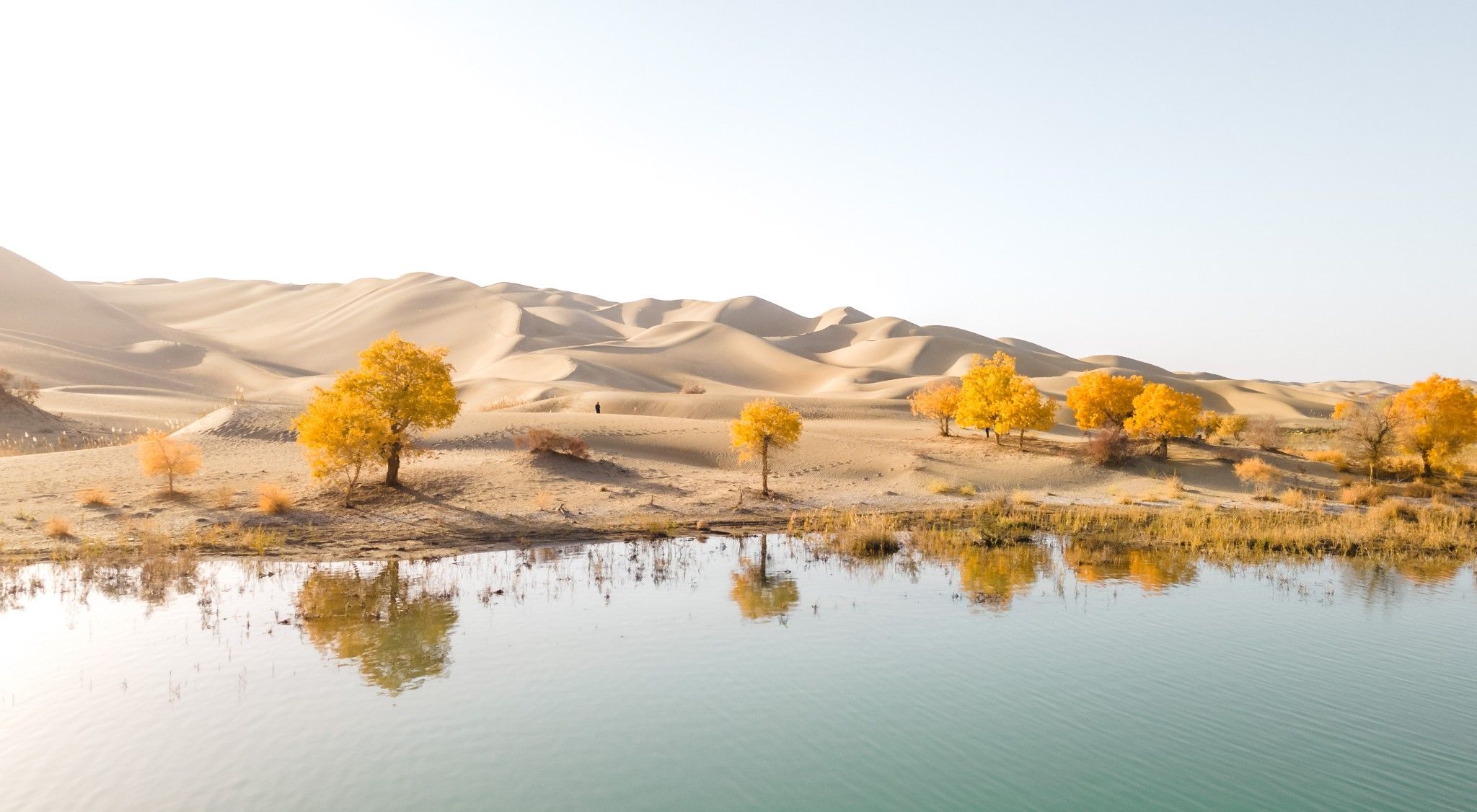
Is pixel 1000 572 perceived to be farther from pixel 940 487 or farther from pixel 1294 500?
pixel 1294 500

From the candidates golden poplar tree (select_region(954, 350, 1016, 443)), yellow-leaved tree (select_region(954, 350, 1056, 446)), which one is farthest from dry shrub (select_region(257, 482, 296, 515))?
yellow-leaved tree (select_region(954, 350, 1056, 446))

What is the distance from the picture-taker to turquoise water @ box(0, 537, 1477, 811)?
30.3ft

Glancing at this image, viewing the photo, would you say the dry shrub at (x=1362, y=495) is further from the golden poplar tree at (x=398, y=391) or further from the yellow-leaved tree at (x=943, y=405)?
the golden poplar tree at (x=398, y=391)

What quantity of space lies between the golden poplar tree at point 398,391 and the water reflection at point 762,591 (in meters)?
12.5

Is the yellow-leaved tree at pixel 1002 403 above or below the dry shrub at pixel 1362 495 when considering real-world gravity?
above

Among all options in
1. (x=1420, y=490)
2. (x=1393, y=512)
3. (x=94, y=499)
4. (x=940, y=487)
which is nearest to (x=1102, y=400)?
(x=1420, y=490)

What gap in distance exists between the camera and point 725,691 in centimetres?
1195

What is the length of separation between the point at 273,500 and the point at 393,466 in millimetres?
4098

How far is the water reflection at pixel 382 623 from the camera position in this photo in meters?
12.8

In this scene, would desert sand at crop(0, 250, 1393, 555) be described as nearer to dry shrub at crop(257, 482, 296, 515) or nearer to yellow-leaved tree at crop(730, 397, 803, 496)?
dry shrub at crop(257, 482, 296, 515)

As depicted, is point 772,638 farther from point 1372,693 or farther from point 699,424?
point 699,424

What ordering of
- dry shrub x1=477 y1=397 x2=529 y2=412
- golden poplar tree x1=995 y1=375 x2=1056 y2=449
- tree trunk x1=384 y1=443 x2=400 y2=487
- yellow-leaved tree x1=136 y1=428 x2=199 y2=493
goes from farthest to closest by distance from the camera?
1. dry shrub x1=477 y1=397 x2=529 y2=412
2. golden poplar tree x1=995 y1=375 x2=1056 y2=449
3. tree trunk x1=384 y1=443 x2=400 y2=487
4. yellow-leaved tree x1=136 y1=428 x2=199 y2=493

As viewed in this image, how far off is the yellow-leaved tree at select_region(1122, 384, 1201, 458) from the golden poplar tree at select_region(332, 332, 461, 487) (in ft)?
99.6

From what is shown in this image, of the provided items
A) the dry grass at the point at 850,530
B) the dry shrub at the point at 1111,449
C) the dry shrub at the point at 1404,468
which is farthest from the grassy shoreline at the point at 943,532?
the dry shrub at the point at 1404,468
